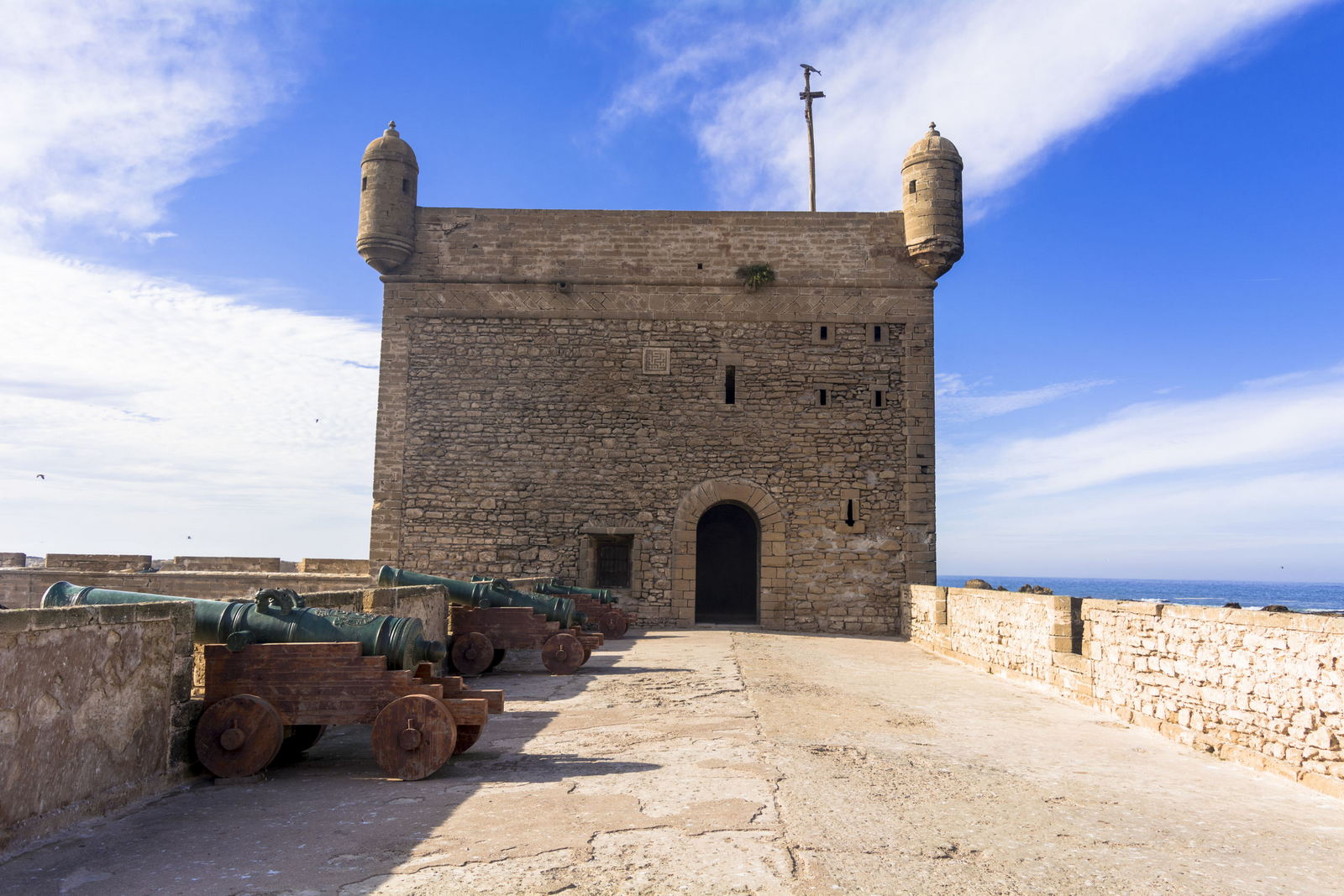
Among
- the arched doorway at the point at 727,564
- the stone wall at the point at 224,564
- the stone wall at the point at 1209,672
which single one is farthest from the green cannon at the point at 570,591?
the stone wall at the point at 1209,672

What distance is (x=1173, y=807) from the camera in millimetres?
4234

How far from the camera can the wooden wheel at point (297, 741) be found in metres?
4.83

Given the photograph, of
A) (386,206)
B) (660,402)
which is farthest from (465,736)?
(386,206)

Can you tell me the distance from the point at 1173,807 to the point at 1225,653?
168cm

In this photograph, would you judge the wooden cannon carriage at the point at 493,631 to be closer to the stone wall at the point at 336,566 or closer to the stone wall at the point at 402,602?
the stone wall at the point at 402,602

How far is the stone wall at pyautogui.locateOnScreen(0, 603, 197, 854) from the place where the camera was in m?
3.40

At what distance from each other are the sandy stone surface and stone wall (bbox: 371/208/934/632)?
28.5ft

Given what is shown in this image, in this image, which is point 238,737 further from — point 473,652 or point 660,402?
point 660,402

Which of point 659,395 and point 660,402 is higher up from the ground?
point 659,395

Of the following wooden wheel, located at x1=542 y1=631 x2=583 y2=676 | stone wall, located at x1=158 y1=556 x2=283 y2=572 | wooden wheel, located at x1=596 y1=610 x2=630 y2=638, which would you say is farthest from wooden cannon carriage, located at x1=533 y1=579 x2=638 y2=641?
stone wall, located at x1=158 y1=556 x2=283 y2=572

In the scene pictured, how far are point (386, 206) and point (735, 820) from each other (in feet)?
45.3

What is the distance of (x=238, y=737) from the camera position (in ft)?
14.5

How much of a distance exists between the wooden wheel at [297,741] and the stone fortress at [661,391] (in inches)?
399

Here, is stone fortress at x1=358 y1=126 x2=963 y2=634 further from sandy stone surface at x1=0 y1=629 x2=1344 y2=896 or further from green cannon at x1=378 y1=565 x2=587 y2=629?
sandy stone surface at x1=0 y1=629 x2=1344 y2=896
